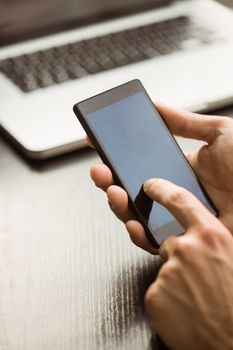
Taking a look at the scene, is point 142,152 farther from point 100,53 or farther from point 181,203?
point 100,53

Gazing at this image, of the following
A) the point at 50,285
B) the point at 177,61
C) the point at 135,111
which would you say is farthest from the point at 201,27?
the point at 50,285

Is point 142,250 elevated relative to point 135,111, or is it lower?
lower

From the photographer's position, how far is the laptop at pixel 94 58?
768mm

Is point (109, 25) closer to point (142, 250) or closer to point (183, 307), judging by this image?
point (142, 250)

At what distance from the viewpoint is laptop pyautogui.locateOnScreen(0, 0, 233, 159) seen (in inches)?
30.2

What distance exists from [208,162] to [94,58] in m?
0.28

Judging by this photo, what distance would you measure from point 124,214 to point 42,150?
0.48ft

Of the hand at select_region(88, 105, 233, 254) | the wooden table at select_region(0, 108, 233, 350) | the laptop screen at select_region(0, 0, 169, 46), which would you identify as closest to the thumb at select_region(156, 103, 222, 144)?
the hand at select_region(88, 105, 233, 254)

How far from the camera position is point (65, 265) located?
2.00 feet

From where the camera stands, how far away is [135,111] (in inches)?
25.4

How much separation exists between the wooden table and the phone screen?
0.18 ft

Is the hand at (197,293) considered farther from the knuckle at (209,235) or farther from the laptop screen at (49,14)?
the laptop screen at (49,14)

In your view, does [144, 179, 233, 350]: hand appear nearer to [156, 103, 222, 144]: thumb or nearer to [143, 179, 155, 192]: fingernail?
[143, 179, 155, 192]: fingernail

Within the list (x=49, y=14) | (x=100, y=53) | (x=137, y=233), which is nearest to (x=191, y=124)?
(x=137, y=233)
